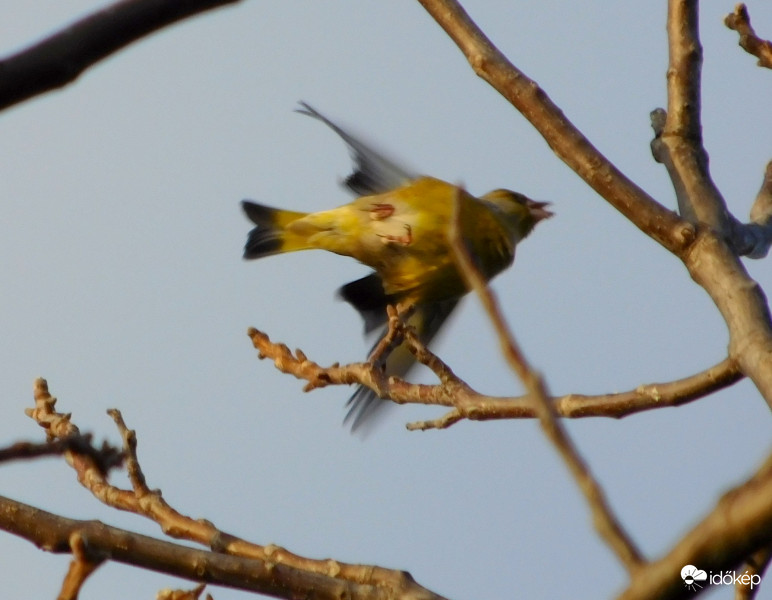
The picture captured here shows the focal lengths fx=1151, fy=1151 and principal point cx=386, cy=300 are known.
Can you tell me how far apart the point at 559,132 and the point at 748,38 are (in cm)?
80

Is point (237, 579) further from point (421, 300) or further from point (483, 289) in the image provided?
point (421, 300)

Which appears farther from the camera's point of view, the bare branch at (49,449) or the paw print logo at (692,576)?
the bare branch at (49,449)

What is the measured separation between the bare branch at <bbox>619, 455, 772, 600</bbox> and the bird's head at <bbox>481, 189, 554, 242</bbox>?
4.85 m

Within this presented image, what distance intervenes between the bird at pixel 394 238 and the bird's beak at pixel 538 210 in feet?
1.51

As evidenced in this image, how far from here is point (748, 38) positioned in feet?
10.5

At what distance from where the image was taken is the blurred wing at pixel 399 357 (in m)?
4.39

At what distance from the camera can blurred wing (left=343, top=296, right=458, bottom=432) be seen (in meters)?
4.39

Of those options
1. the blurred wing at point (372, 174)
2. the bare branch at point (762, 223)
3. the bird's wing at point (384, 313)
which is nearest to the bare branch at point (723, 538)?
the bare branch at point (762, 223)

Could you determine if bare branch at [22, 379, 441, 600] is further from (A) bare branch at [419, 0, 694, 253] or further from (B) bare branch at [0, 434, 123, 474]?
(A) bare branch at [419, 0, 694, 253]

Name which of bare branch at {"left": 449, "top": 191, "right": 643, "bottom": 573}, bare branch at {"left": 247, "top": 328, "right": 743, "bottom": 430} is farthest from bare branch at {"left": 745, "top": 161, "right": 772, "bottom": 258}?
bare branch at {"left": 449, "top": 191, "right": 643, "bottom": 573}

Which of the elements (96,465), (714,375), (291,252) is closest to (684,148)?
(714,375)

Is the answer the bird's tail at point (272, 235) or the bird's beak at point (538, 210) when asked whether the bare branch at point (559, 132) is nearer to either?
the bird's tail at point (272, 235)

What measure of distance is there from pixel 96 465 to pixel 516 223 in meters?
4.78

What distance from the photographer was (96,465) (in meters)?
1.33
